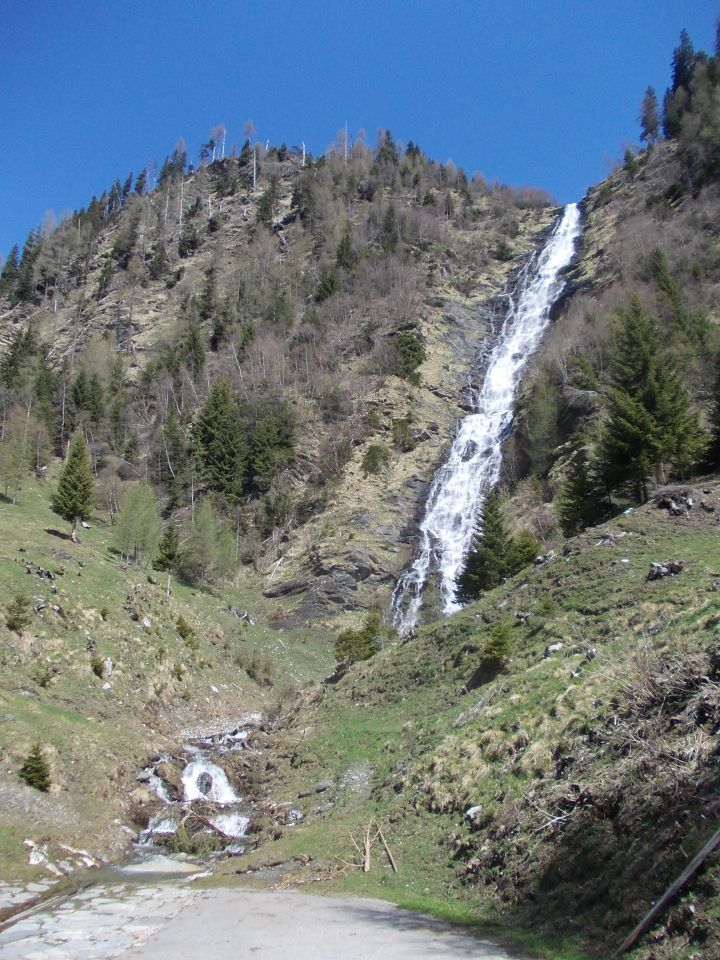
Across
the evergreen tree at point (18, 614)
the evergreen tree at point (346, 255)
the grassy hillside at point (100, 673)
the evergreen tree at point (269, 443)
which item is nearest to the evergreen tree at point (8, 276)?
the evergreen tree at point (346, 255)

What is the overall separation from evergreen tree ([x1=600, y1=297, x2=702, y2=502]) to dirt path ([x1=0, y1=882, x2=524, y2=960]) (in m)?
27.1

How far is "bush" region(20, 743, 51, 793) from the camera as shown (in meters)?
17.0

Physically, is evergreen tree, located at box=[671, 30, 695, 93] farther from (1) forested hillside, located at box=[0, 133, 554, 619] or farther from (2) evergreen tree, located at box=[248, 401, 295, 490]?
→ (2) evergreen tree, located at box=[248, 401, 295, 490]

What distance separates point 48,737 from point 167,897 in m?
8.47

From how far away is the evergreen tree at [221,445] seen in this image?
6862 centimetres

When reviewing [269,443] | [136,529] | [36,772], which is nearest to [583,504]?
[36,772]

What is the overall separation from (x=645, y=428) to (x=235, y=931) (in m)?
29.6

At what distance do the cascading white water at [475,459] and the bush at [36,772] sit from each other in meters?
31.2

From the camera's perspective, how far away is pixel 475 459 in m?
64.9

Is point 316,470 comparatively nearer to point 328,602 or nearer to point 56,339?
point 328,602

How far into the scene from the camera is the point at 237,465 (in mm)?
69750

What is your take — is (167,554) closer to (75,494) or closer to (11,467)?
(75,494)

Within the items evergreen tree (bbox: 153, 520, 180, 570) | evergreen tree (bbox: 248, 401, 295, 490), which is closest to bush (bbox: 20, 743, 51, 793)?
evergreen tree (bbox: 153, 520, 180, 570)

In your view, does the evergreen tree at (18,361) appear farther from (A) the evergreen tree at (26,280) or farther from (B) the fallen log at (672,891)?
(B) the fallen log at (672,891)
